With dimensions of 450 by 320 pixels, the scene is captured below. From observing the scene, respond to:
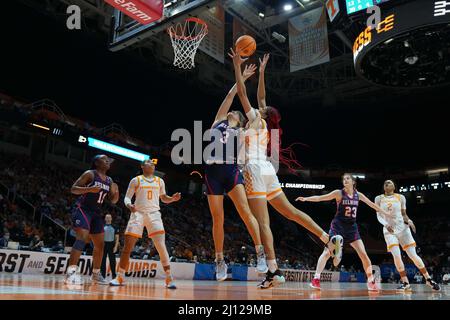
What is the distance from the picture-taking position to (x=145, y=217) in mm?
6637

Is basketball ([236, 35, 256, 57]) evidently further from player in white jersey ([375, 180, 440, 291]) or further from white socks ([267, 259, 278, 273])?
player in white jersey ([375, 180, 440, 291])

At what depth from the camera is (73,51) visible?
22.5 m

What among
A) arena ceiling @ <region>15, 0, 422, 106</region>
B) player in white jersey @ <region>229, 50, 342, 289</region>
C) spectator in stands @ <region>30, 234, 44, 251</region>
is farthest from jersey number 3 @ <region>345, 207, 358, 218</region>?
arena ceiling @ <region>15, 0, 422, 106</region>

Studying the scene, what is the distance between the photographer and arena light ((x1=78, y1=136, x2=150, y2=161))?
21.2 metres

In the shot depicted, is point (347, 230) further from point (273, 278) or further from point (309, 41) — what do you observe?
point (309, 41)

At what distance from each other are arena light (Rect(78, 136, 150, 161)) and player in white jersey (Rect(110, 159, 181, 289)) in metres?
15.1

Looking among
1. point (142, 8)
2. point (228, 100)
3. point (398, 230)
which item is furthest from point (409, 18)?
point (228, 100)

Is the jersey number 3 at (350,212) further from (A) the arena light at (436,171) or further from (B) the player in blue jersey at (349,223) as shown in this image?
(A) the arena light at (436,171)

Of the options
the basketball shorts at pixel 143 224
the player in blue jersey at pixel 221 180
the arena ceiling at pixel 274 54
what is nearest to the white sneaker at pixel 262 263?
the player in blue jersey at pixel 221 180

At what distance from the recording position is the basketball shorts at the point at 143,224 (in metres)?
6.49

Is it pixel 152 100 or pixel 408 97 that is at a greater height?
pixel 408 97
